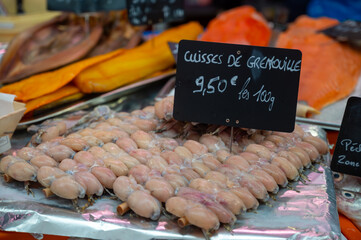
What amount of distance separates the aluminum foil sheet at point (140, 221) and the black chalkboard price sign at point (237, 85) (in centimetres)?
33

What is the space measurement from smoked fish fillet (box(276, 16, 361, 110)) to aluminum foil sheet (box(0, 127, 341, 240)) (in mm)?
1047

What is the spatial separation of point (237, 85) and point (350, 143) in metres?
0.48

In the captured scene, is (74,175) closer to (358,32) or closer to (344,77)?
(344,77)

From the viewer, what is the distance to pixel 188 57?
148 centimetres

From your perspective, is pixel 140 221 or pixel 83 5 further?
pixel 83 5

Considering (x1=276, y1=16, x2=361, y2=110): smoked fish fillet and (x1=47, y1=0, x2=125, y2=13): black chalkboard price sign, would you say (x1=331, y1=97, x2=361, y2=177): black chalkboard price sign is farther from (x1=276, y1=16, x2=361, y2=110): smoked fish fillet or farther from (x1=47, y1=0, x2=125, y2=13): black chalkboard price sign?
(x1=47, y1=0, x2=125, y2=13): black chalkboard price sign

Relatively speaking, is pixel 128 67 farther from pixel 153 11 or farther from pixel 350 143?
pixel 350 143

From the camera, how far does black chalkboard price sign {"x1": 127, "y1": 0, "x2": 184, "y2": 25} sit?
8.57ft

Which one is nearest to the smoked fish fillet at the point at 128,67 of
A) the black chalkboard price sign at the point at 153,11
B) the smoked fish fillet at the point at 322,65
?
the black chalkboard price sign at the point at 153,11

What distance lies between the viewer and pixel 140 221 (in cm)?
118

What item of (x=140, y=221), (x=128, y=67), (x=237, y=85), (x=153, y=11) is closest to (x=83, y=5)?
(x=153, y=11)

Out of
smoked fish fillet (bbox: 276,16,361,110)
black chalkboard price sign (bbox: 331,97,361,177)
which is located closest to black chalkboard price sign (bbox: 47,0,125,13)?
smoked fish fillet (bbox: 276,16,361,110)

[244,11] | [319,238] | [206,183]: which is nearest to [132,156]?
[206,183]

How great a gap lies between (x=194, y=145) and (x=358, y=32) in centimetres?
188
